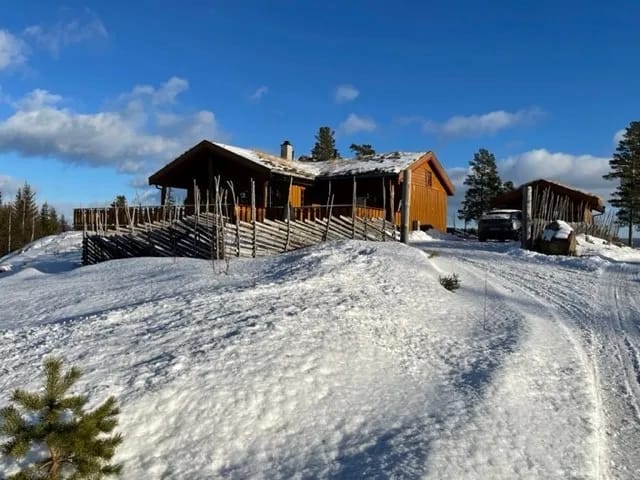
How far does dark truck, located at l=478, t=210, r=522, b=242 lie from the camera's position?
23.8 m

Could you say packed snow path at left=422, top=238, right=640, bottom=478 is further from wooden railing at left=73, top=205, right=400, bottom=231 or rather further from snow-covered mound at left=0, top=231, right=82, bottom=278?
snow-covered mound at left=0, top=231, right=82, bottom=278

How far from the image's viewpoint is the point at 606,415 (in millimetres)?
4648

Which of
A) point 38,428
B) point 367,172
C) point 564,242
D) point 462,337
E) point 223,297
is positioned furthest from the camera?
point 367,172

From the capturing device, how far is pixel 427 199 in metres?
29.8

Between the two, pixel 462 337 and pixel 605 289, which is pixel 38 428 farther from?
pixel 605 289

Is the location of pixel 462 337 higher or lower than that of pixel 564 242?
lower

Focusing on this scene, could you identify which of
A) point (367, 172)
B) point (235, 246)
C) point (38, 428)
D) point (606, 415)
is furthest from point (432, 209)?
point (38, 428)

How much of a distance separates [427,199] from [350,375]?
25504mm

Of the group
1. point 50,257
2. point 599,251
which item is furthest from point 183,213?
point 599,251

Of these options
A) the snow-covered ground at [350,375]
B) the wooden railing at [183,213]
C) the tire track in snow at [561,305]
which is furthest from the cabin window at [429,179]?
the snow-covered ground at [350,375]

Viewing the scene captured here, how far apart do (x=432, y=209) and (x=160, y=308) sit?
25.1 m

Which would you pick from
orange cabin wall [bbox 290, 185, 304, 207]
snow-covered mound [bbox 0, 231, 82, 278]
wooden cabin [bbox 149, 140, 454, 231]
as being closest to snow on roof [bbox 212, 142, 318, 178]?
wooden cabin [bbox 149, 140, 454, 231]

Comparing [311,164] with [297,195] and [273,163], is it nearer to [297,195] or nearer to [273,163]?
[297,195]

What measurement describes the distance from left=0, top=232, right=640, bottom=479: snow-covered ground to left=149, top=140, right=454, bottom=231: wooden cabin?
50.3 feet
